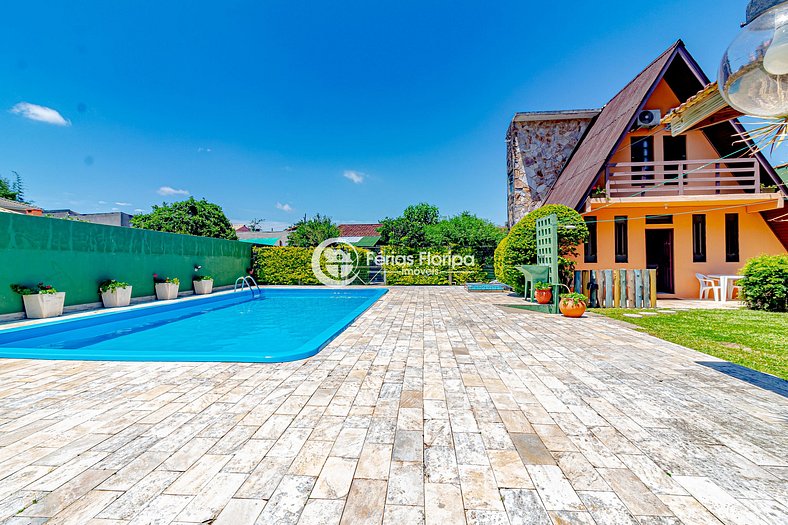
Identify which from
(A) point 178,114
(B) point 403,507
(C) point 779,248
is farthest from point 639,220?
(A) point 178,114

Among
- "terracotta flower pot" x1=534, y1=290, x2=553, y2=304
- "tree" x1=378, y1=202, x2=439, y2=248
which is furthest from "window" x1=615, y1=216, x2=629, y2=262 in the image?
"tree" x1=378, y1=202, x2=439, y2=248

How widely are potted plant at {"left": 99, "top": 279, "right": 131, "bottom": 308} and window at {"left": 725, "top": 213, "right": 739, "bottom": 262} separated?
773 inches

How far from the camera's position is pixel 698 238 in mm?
11891

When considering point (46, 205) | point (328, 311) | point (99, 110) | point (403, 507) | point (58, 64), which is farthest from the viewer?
point (46, 205)

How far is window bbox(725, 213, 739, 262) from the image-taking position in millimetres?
11617

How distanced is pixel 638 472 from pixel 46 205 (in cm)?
5508

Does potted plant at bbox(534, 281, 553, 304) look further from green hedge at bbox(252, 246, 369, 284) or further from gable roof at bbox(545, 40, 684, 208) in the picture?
green hedge at bbox(252, 246, 369, 284)

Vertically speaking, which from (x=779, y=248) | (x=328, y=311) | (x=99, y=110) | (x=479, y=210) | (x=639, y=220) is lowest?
(x=328, y=311)

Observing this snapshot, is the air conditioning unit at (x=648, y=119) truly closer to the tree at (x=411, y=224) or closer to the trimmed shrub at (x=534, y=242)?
the trimmed shrub at (x=534, y=242)

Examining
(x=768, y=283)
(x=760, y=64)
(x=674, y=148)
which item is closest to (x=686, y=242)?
(x=674, y=148)

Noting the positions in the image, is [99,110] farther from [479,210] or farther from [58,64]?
[479,210]

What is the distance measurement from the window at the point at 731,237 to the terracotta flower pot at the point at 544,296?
807 centimetres

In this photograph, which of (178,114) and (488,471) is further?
(178,114)

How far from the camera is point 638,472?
1914 mm
